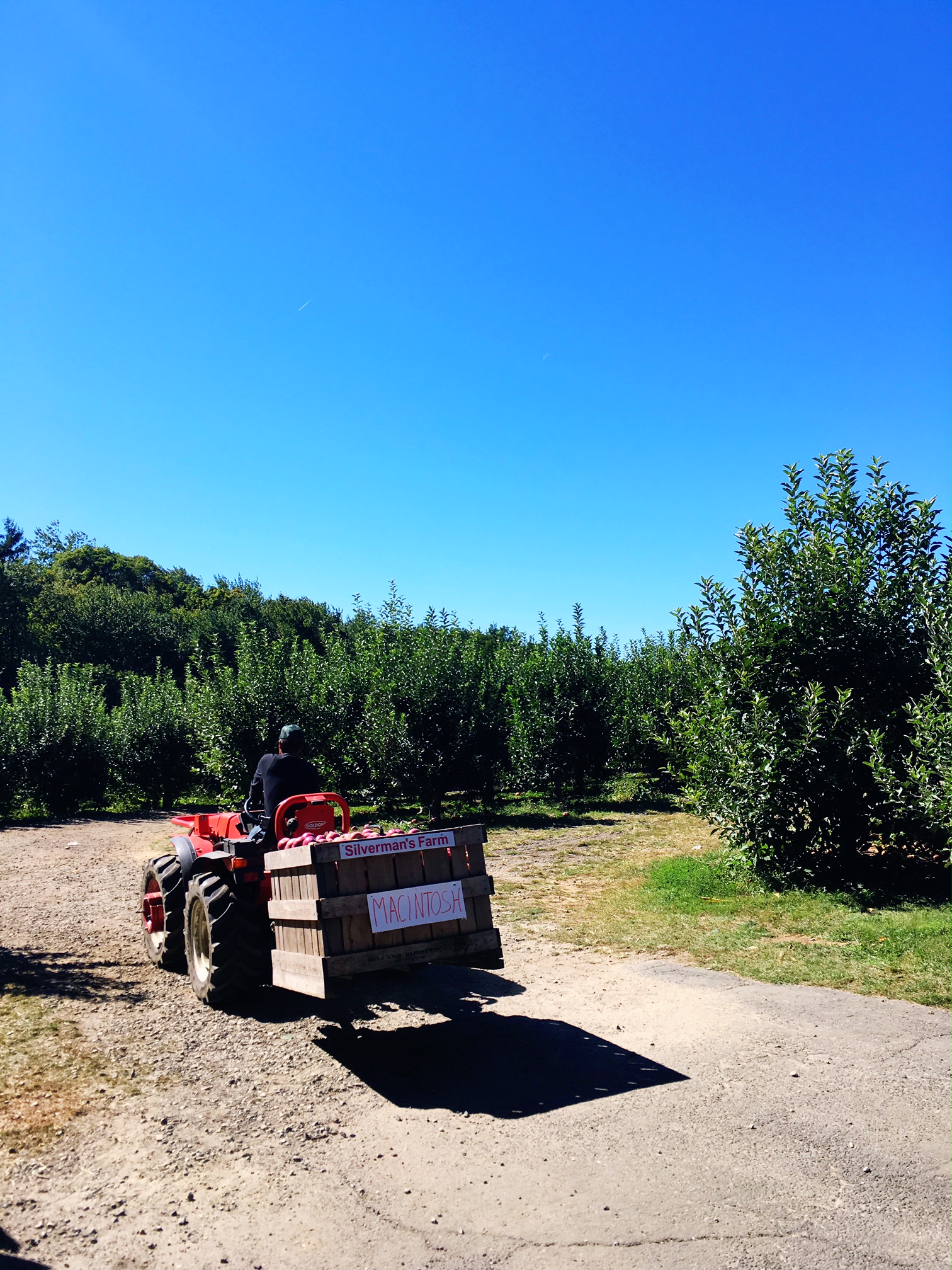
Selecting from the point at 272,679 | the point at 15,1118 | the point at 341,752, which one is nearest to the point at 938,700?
the point at 15,1118

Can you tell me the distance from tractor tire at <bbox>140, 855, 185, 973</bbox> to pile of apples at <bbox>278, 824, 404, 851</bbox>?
1.81 m

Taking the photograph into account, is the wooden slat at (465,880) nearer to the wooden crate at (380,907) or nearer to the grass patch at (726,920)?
the wooden crate at (380,907)

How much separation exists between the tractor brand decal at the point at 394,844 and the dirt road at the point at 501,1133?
140 centimetres

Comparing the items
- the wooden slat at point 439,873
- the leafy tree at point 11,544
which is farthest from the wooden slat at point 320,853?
the leafy tree at point 11,544

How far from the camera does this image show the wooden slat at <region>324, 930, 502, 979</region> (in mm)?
4949

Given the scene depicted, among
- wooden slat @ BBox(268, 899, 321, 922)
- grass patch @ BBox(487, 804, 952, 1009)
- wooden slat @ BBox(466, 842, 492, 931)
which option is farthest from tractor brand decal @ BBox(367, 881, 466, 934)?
grass patch @ BBox(487, 804, 952, 1009)

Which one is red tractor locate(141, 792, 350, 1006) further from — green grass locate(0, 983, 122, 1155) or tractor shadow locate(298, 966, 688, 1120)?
green grass locate(0, 983, 122, 1155)

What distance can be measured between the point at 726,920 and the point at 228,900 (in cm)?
559

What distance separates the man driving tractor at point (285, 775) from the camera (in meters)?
6.68

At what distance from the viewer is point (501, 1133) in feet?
14.5

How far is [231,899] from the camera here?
6223 millimetres

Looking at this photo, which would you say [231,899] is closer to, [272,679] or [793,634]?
[793,634]

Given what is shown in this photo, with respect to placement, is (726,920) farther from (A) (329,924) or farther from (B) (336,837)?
(A) (329,924)

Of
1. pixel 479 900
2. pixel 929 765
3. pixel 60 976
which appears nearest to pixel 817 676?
pixel 929 765
